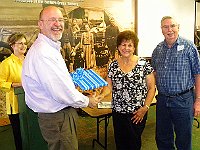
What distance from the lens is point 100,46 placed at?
4.72 m

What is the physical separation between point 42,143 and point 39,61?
93cm

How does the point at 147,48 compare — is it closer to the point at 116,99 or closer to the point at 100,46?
the point at 100,46

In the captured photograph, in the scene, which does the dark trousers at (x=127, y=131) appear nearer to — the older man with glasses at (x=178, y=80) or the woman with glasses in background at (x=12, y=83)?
the older man with glasses at (x=178, y=80)

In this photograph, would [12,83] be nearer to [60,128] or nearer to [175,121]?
[60,128]

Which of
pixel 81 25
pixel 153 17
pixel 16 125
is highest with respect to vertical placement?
pixel 153 17

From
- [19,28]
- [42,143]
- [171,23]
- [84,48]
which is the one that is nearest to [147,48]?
[84,48]

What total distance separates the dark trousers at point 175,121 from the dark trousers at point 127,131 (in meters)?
0.29

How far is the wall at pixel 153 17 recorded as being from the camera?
542cm

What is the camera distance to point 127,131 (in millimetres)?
2234

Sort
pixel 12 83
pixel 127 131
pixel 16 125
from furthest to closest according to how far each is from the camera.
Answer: pixel 16 125, pixel 12 83, pixel 127 131

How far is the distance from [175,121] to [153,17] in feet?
12.2

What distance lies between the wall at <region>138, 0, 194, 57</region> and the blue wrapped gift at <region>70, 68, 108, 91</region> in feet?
12.3

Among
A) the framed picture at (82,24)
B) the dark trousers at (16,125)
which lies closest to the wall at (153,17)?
the framed picture at (82,24)

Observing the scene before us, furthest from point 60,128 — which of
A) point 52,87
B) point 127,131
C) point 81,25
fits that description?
point 81,25
